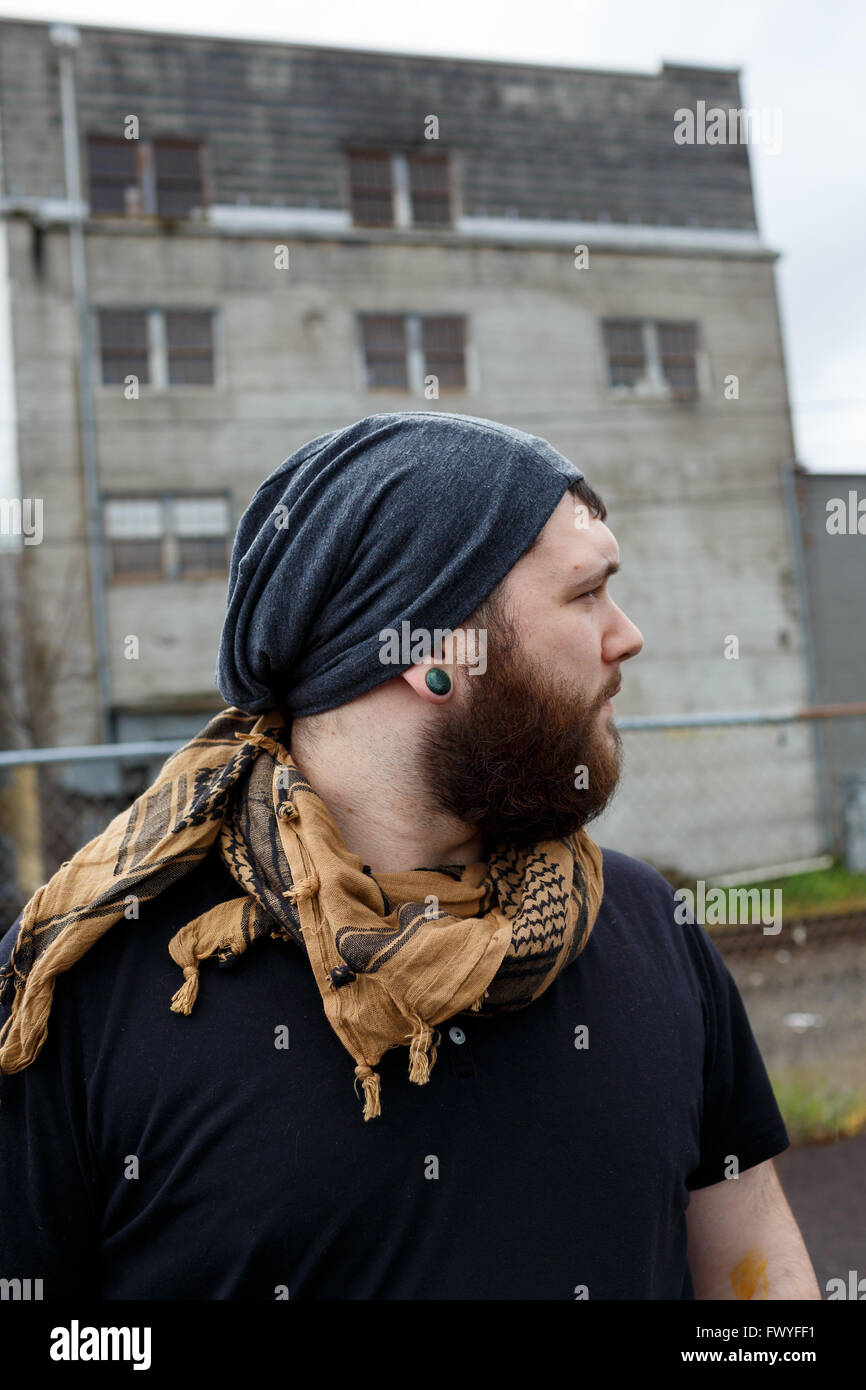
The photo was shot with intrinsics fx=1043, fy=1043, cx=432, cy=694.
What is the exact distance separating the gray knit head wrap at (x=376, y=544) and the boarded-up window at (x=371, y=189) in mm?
15681


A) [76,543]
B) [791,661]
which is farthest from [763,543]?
[76,543]

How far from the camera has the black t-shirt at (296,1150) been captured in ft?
4.83

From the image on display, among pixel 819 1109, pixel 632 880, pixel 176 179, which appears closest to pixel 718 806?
pixel 819 1109

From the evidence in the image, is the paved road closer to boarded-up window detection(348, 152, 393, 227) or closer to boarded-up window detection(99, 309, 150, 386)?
boarded-up window detection(99, 309, 150, 386)

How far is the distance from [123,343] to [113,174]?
8.34 ft

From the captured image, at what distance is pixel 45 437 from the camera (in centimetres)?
1417

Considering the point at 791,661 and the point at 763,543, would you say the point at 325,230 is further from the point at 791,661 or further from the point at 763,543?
the point at 791,661

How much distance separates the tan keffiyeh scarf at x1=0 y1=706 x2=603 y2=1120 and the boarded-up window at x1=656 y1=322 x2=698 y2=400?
16.2m

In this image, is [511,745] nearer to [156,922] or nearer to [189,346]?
[156,922]

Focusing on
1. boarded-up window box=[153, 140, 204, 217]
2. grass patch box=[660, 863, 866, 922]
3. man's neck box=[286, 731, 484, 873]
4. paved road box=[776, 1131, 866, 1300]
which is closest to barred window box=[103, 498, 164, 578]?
boarded-up window box=[153, 140, 204, 217]
